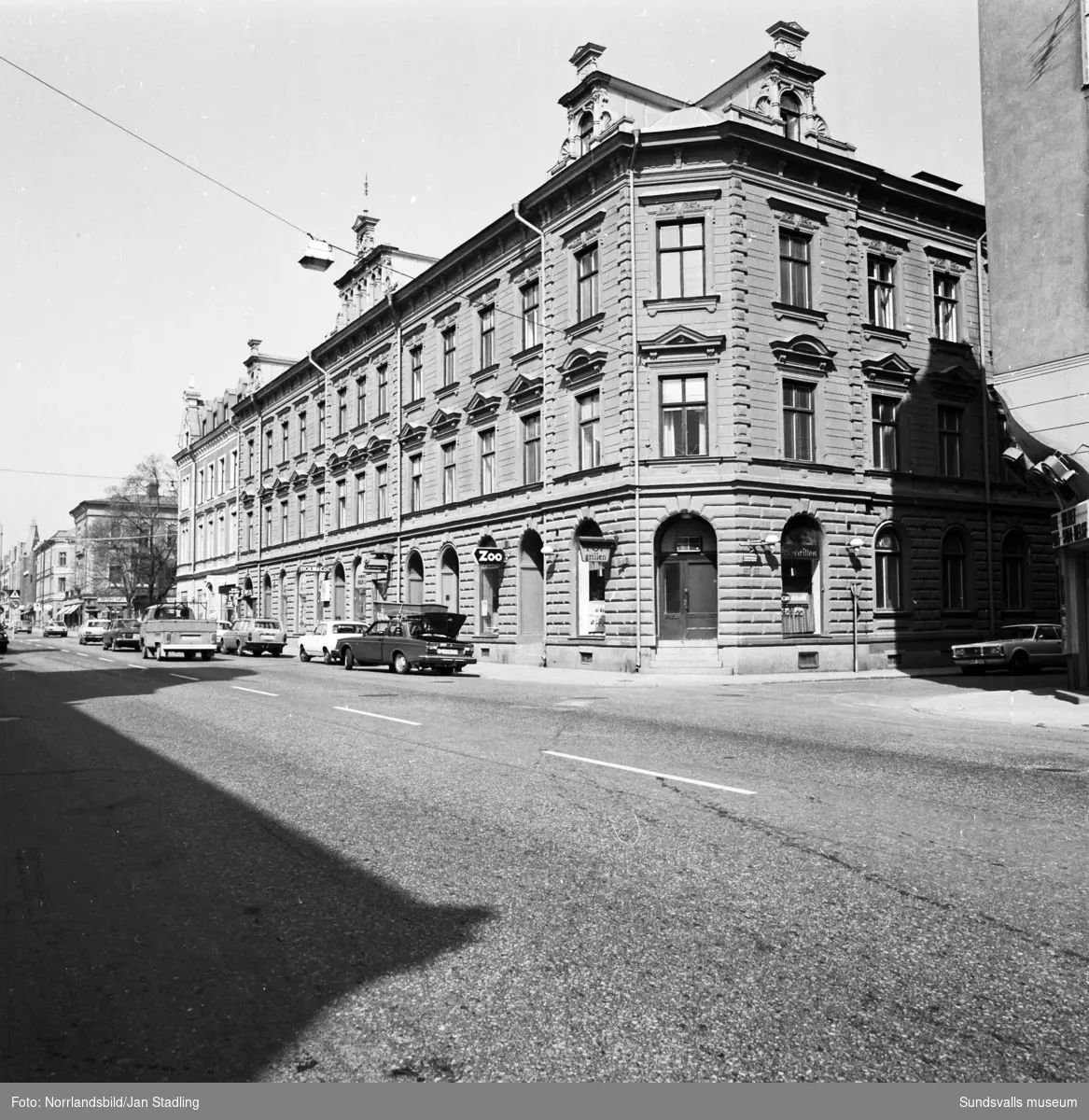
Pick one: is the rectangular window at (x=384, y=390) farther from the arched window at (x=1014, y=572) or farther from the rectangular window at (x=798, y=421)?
the arched window at (x=1014, y=572)

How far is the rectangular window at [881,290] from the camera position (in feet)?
102

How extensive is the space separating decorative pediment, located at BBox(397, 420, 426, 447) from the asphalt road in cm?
2978

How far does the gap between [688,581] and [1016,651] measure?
938 cm

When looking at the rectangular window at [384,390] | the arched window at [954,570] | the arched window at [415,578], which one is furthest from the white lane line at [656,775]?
the rectangular window at [384,390]

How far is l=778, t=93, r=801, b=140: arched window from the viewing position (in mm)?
29797

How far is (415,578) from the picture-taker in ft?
133

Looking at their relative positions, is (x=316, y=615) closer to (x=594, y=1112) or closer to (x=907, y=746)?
(x=907, y=746)

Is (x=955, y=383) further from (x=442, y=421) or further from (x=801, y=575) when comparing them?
(x=442, y=421)

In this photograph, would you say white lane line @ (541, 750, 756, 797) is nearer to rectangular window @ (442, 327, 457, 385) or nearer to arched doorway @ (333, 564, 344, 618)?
rectangular window @ (442, 327, 457, 385)

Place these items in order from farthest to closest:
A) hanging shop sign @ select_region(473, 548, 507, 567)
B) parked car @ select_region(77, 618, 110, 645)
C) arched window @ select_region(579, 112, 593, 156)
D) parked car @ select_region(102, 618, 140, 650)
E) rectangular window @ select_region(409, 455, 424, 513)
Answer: parked car @ select_region(77, 618, 110, 645) < parked car @ select_region(102, 618, 140, 650) < rectangular window @ select_region(409, 455, 424, 513) < hanging shop sign @ select_region(473, 548, 507, 567) < arched window @ select_region(579, 112, 593, 156)

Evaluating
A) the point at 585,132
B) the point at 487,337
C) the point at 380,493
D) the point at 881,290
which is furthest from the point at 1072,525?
the point at 380,493

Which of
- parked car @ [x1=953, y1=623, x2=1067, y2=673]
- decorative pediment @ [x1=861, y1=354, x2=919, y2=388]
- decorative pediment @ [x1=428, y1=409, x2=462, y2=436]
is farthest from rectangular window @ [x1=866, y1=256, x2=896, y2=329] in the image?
decorative pediment @ [x1=428, y1=409, x2=462, y2=436]

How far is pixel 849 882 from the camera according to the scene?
17.7 ft

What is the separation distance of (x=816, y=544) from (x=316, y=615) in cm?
2956
